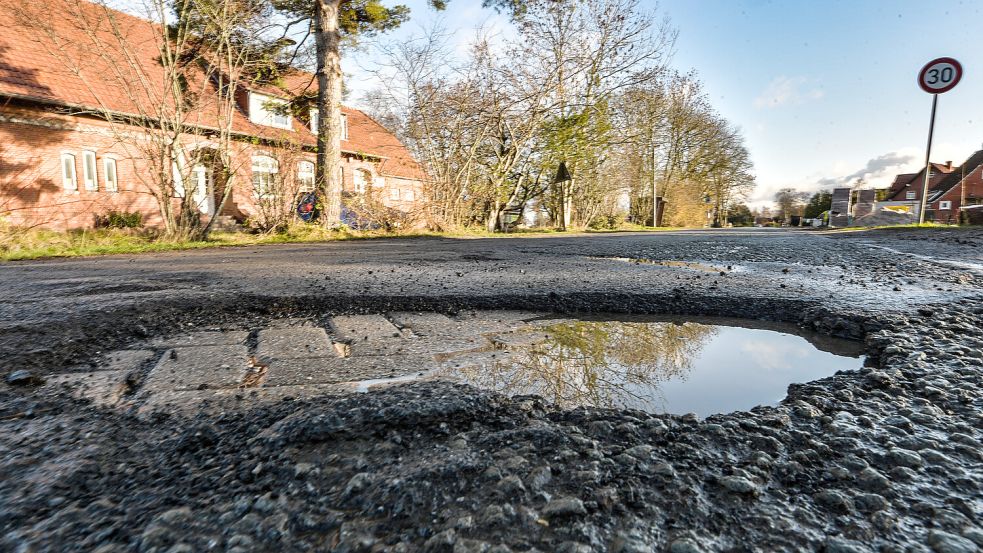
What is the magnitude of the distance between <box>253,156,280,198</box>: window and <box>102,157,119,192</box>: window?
19.3ft

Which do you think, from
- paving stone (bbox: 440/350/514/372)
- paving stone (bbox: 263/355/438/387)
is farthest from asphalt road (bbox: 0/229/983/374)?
paving stone (bbox: 440/350/514/372)

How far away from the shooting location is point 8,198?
40.4 feet

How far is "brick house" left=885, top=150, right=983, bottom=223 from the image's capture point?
43.6 meters

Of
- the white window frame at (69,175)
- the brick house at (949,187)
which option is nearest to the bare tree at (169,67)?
the white window frame at (69,175)

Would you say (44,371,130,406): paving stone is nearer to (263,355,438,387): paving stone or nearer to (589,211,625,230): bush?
(263,355,438,387): paving stone

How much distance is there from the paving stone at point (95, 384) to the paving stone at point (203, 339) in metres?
0.38

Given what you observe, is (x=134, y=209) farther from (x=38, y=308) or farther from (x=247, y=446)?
(x=247, y=446)

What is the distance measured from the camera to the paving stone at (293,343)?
1860mm

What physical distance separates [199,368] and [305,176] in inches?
464

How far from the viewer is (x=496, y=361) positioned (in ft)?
6.01

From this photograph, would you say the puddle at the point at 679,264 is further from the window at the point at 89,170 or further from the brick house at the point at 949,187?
the brick house at the point at 949,187

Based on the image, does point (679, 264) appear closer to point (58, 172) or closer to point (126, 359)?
point (126, 359)

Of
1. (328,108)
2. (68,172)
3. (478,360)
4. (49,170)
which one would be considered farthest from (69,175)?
(478,360)

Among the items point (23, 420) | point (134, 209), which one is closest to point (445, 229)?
point (134, 209)
